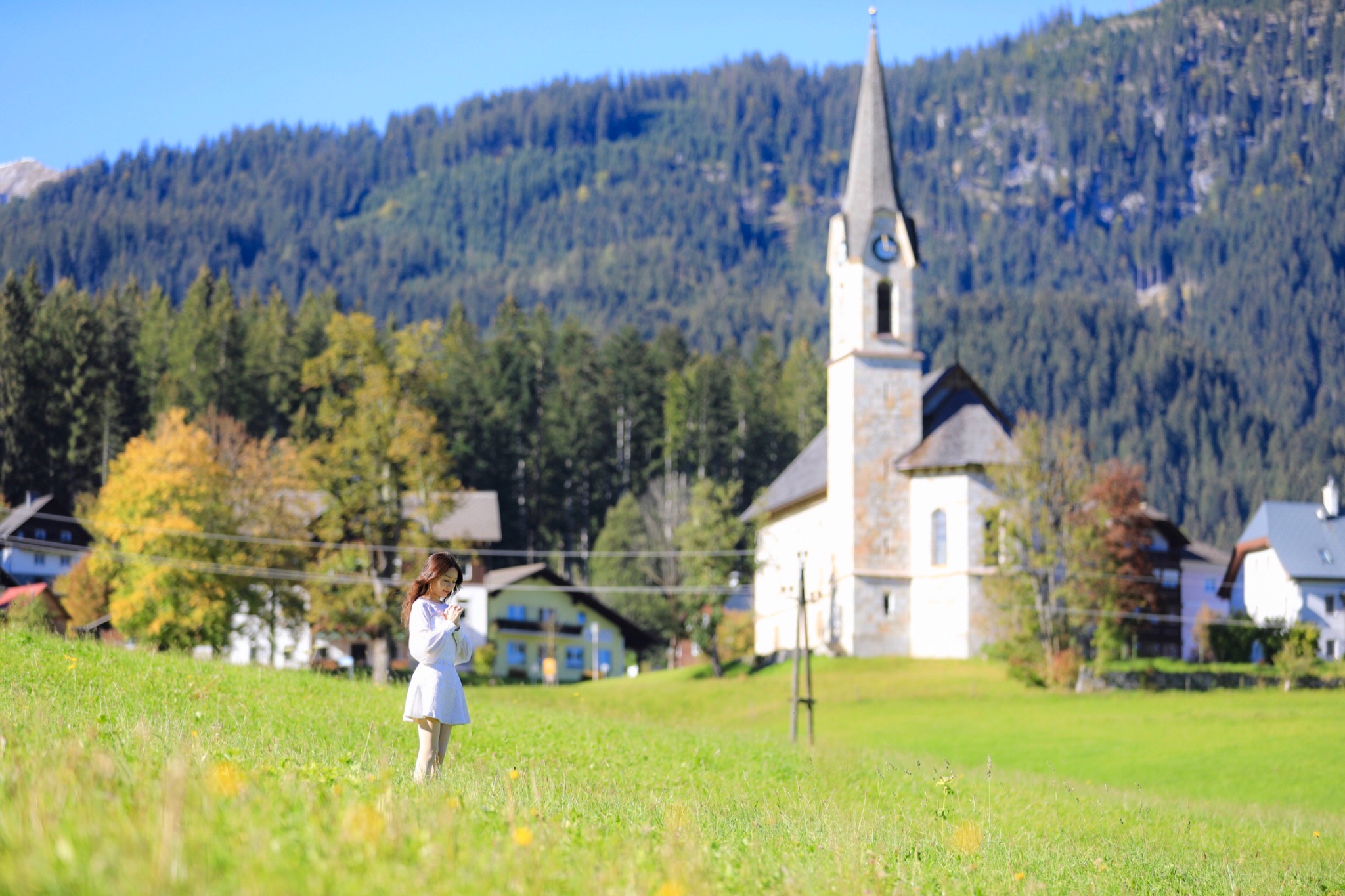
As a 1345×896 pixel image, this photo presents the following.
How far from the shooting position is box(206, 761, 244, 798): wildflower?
5.71 metres

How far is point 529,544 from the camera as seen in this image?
82562mm

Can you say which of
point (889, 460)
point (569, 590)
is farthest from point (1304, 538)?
point (569, 590)

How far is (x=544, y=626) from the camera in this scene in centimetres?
6359

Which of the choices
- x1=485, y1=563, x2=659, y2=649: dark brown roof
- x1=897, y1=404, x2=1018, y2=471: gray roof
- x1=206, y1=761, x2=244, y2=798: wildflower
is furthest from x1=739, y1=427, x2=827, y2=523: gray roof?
x1=206, y1=761, x2=244, y2=798: wildflower

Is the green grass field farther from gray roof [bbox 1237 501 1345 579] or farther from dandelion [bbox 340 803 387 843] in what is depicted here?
gray roof [bbox 1237 501 1345 579]

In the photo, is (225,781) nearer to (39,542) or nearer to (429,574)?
(429,574)

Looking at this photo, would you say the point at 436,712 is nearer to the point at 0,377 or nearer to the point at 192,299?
the point at 0,377

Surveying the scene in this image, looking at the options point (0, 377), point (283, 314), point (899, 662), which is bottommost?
point (899, 662)

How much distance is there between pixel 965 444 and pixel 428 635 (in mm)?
48277

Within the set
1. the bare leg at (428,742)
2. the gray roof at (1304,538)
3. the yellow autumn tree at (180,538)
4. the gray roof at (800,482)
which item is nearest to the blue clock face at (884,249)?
the gray roof at (800,482)

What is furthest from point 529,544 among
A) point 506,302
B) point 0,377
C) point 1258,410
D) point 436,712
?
point 1258,410

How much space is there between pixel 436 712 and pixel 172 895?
181 inches

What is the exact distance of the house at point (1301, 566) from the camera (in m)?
62.4

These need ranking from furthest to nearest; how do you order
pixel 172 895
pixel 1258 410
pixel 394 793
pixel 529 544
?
pixel 1258 410 < pixel 529 544 < pixel 394 793 < pixel 172 895
